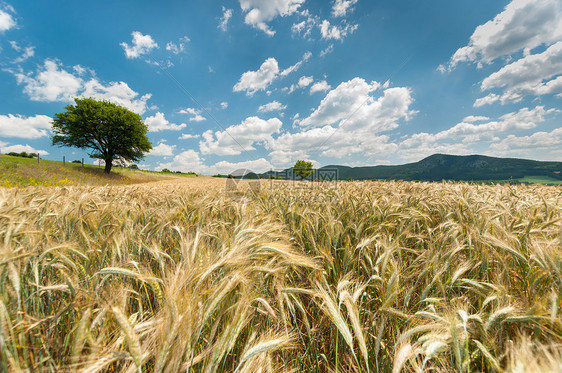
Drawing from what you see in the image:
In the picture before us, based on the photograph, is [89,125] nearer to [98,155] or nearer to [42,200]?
[98,155]

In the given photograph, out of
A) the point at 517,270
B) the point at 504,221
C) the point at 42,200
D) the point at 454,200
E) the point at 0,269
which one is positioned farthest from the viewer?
the point at 454,200

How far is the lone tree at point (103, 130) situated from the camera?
30344mm

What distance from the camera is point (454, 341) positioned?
75 cm

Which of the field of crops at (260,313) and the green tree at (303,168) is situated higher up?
the green tree at (303,168)

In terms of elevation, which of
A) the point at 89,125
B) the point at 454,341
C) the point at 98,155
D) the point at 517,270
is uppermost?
the point at 89,125

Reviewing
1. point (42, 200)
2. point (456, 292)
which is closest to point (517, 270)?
point (456, 292)

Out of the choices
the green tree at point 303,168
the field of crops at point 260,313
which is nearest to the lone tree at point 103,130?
the field of crops at point 260,313

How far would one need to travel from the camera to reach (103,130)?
3142cm

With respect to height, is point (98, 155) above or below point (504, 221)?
above

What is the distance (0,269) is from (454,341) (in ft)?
5.92

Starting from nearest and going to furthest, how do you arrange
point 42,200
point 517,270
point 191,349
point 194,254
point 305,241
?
point 191,349
point 194,254
point 517,270
point 305,241
point 42,200

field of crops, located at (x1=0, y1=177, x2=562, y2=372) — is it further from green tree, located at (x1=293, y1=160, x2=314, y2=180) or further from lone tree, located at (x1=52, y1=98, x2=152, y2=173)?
green tree, located at (x1=293, y1=160, x2=314, y2=180)

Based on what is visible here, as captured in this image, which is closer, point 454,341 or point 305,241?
point 454,341

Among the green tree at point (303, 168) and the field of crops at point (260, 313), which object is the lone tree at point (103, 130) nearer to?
the field of crops at point (260, 313)
